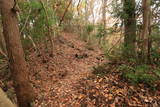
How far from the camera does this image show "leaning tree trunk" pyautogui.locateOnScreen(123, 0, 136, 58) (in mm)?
3713

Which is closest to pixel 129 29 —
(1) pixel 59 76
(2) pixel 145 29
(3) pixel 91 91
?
(2) pixel 145 29

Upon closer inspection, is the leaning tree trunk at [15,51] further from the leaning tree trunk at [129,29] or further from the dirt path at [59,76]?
the leaning tree trunk at [129,29]

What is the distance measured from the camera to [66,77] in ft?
17.2

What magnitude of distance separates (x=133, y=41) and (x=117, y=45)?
0.56 m

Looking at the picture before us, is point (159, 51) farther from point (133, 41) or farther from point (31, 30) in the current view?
point (31, 30)

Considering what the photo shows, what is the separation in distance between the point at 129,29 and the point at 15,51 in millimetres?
3721

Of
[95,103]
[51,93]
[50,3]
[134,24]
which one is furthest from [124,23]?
[50,3]

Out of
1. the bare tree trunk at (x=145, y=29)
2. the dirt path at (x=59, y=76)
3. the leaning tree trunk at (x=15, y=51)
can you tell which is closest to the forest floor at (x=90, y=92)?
the dirt path at (x=59, y=76)

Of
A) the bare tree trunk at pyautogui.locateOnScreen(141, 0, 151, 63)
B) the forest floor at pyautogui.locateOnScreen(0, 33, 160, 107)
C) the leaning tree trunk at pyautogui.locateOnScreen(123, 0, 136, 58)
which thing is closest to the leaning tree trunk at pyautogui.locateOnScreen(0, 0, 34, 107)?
the forest floor at pyautogui.locateOnScreen(0, 33, 160, 107)

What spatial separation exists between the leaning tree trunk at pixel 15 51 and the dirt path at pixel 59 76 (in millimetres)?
577

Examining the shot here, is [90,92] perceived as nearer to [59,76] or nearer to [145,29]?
[145,29]

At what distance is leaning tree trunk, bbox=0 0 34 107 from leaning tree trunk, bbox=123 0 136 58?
328 centimetres

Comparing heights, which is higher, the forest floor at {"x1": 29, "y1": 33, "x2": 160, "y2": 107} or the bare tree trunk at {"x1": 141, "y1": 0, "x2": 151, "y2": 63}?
the bare tree trunk at {"x1": 141, "y1": 0, "x2": 151, "y2": 63}

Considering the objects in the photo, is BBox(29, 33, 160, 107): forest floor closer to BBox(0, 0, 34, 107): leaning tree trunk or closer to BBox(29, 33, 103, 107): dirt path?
BBox(29, 33, 103, 107): dirt path
